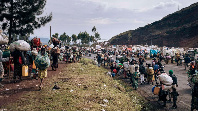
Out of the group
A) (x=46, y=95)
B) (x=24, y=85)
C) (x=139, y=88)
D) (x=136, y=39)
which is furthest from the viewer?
(x=136, y=39)

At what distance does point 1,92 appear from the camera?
675cm

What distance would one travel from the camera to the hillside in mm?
64256

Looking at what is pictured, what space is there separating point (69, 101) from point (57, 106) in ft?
1.88

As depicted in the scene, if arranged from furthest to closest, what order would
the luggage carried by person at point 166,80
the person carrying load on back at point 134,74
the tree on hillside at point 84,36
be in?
1. the tree on hillside at point 84,36
2. the person carrying load on back at point 134,74
3. the luggage carried by person at point 166,80

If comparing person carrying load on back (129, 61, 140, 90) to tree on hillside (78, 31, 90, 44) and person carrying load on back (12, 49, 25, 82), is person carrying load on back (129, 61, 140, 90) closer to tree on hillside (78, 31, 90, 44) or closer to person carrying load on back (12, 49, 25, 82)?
person carrying load on back (12, 49, 25, 82)

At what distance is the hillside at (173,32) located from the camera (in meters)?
64.3

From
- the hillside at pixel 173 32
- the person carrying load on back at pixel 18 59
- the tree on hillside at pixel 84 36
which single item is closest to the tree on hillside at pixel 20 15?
the person carrying load on back at pixel 18 59

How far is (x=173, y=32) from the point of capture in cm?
7231

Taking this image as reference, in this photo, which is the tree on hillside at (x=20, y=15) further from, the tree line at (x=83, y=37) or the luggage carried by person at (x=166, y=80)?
the tree line at (x=83, y=37)

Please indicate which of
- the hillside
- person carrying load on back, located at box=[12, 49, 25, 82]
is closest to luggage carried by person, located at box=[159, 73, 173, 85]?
person carrying load on back, located at box=[12, 49, 25, 82]

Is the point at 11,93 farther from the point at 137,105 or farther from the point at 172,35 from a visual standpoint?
the point at 172,35

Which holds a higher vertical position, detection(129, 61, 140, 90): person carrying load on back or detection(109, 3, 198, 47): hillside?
detection(109, 3, 198, 47): hillside

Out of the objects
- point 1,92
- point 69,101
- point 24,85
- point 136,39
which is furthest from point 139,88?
point 136,39

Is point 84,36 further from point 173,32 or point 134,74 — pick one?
point 134,74
